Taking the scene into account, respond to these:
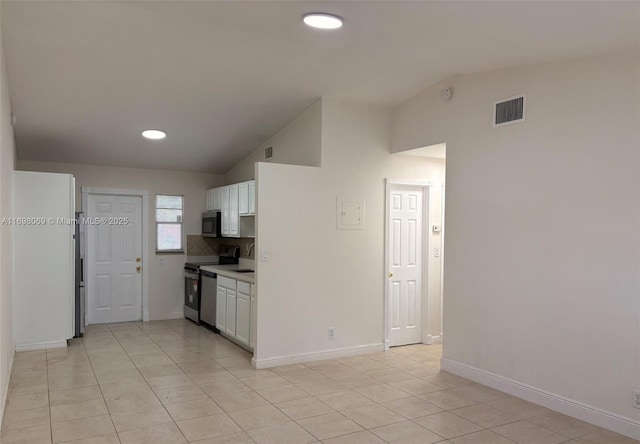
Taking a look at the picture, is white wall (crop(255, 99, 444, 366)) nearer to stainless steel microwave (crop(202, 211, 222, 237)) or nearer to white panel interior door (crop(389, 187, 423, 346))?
white panel interior door (crop(389, 187, 423, 346))

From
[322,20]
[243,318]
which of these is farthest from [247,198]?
[322,20]

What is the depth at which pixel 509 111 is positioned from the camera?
4.23 metres

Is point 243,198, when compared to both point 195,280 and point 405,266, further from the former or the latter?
point 405,266

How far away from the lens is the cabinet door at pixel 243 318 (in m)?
5.39

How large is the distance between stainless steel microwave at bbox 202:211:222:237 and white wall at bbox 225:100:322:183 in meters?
1.23

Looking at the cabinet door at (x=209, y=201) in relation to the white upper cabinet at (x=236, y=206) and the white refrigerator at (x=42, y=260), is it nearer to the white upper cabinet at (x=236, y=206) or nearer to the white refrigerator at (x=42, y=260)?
the white upper cabinet at (x=236, y=206)

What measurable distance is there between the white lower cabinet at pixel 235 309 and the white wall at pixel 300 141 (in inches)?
62.6

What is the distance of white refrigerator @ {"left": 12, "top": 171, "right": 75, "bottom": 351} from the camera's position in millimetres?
5496

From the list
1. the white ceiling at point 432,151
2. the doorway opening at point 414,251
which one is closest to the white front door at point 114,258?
the doorway opening at point 414,251

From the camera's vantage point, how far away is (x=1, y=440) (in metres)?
3.21

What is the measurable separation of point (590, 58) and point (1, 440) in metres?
4.99

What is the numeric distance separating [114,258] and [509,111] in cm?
578

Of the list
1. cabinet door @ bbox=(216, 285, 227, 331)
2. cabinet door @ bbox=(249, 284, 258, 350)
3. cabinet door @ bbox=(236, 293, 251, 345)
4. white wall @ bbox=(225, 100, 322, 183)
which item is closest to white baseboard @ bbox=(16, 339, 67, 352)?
cabinet door @ bbox=(216, 285, 227, 331)

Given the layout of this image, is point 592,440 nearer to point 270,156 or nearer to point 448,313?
point 448,313
